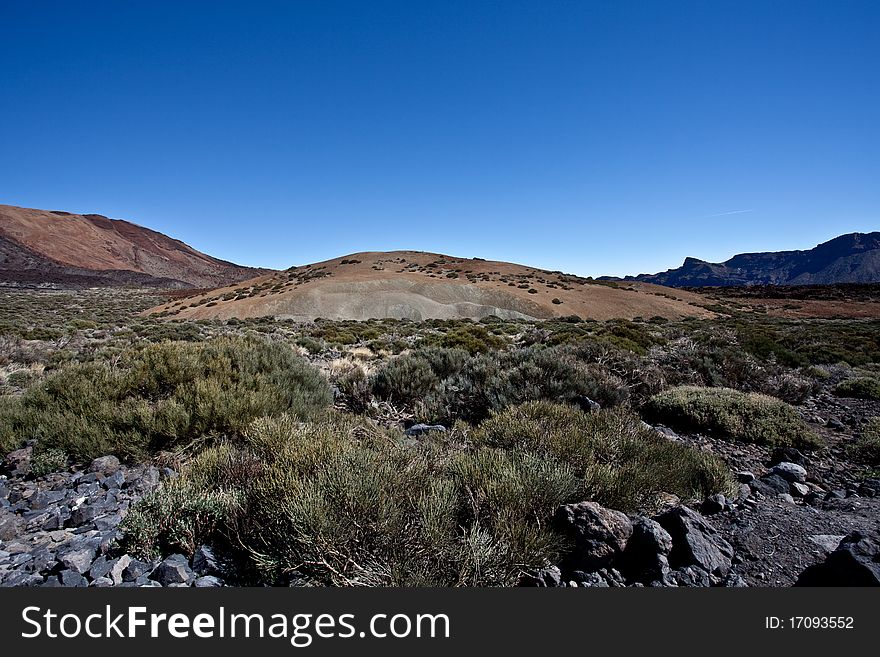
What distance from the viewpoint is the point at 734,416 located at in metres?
5.52

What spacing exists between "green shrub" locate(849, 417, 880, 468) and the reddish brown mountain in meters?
111

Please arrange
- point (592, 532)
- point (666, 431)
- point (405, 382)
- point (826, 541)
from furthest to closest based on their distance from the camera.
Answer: point (405, 382)
point (666, 431)
point (826, 541)
point (592, 532)

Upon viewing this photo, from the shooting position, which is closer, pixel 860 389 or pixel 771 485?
pixel 771 485

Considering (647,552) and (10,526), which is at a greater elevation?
(647,552)

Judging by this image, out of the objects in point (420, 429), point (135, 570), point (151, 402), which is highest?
point (151, 402)

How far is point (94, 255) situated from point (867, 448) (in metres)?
142

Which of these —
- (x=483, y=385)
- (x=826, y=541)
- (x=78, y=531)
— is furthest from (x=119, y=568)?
(x=483, y=385)

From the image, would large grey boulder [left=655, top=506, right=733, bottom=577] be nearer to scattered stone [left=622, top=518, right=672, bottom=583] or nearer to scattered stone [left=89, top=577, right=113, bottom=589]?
scattered stone [left=622, top=518, right=672, bottom=583]

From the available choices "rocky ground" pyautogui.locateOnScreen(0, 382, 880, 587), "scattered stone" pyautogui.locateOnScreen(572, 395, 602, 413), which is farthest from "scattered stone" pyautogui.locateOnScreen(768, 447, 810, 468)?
"scattered stone" pyautogui.locateOnScreen(572, 395, 602, 413)

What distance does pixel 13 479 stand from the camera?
3643 millimetres

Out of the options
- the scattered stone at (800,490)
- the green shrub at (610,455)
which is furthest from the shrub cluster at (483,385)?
the scattered stone at (800,490)

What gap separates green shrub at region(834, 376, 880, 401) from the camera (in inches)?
299

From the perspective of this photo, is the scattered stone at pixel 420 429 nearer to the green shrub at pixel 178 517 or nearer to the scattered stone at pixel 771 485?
the green shrub at pixel 178 517

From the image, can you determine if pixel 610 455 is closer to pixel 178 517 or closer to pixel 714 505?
pixel 714 505
